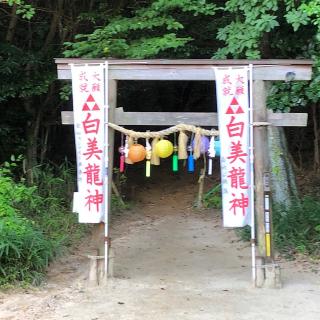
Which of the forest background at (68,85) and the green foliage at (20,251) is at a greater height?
the forest background at (68,85)

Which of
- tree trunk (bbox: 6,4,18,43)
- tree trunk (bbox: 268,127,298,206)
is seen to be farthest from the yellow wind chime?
tree trunk (bbox: 6,4,18,43)

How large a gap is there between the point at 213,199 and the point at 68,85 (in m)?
4.24

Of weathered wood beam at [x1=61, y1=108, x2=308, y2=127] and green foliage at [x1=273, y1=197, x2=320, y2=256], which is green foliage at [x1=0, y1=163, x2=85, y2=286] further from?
green foliage at [x1=273, y1=197, x2=320, y2=256]

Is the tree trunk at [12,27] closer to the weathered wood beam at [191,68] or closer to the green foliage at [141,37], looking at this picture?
the green foliage at [141,37]

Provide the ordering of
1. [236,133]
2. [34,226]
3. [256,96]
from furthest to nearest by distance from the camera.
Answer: [34,226] → [256,96] → [236,133]

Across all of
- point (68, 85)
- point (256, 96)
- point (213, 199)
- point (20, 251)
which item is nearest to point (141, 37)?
point (68, 85)

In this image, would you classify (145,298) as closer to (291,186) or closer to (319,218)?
(319,218)

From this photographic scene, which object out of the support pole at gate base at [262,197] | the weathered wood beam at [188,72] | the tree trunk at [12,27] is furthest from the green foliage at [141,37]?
the tree trunk at [12,27]

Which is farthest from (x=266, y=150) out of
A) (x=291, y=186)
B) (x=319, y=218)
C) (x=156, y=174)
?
(x=156, y=174)

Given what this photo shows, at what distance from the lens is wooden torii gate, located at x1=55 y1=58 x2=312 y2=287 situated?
235 inches

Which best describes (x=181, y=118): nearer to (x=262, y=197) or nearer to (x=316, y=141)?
(x=262, y=197)

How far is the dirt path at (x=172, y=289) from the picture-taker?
538 centimetres

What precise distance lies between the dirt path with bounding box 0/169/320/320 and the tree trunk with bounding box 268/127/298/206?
1.14 meters

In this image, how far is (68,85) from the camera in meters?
9.56
